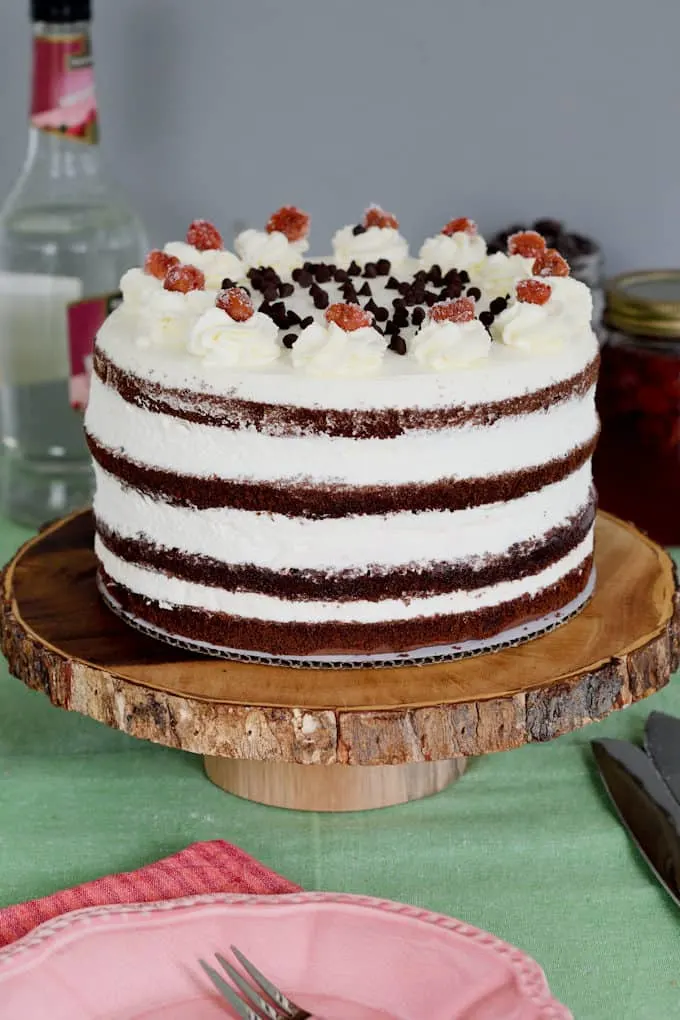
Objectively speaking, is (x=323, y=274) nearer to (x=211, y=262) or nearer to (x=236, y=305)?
(x=211, y=262)

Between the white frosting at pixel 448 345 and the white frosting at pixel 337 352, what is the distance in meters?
0.04

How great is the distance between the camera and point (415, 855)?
155 centimetres

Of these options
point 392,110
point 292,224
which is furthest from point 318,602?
point 392,110

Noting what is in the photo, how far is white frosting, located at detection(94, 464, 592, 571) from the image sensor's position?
153 centimetres

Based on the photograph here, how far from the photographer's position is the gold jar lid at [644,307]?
221cm

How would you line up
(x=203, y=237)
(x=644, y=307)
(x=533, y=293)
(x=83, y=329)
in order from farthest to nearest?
(x=83, y=329)
(x=644, y=307)
(x=203, y=237)
(x=533, y=293)

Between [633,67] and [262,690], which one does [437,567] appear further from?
[633,67]

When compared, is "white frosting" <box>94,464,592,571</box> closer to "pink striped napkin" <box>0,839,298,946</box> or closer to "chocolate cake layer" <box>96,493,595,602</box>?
"chocolate cake layer" <box>96,493,595,602</box>

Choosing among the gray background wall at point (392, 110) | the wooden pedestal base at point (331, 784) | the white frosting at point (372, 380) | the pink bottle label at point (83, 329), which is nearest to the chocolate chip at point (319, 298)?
the white frosting at point (372, 380)

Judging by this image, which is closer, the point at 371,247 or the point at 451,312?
the point at 451,312

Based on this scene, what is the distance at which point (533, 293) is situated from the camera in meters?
1.63

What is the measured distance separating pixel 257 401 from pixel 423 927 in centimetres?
54

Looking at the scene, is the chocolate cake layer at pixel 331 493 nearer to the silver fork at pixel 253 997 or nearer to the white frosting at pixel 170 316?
the white frosting at pixel 170 316

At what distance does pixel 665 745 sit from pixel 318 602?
1.45 feet
